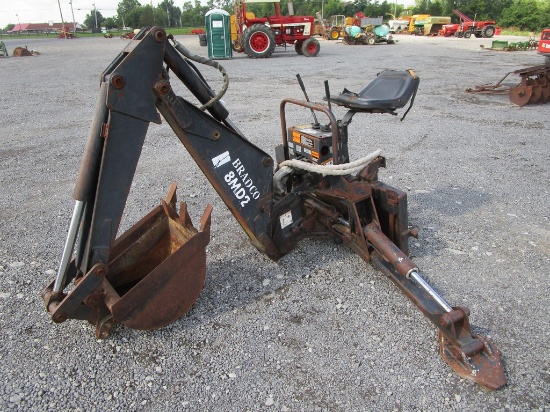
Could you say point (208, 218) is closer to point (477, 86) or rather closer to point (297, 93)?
point (297, 93)

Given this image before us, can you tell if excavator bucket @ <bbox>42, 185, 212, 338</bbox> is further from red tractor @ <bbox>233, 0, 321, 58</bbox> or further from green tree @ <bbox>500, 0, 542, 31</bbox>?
green tree @ <bbox>500, 0, 542, 31</bbox>

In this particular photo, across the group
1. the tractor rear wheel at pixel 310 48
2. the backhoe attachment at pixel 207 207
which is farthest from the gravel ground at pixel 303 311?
the tractor rear wheel at pixel 310 48

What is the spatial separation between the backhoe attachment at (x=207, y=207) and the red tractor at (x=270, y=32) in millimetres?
15003

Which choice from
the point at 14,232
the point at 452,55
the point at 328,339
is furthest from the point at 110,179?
the point at 452,55

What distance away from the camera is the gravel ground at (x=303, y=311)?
224 cm

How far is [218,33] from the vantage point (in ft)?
56.0

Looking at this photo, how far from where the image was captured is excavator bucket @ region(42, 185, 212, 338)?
2.34 m

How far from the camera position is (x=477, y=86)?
10.5 meters

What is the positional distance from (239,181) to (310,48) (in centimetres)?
1672

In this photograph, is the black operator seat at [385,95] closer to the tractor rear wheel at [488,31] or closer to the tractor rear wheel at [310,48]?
the tractor rear wheel at [310,48]

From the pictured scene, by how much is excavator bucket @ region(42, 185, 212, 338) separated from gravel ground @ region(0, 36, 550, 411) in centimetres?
19

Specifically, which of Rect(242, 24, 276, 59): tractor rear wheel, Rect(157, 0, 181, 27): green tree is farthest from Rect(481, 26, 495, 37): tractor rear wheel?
Rect(157, 0, 181, 27): green tree

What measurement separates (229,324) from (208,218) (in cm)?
68

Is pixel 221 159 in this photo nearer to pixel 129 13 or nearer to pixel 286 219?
pixel 286 219
